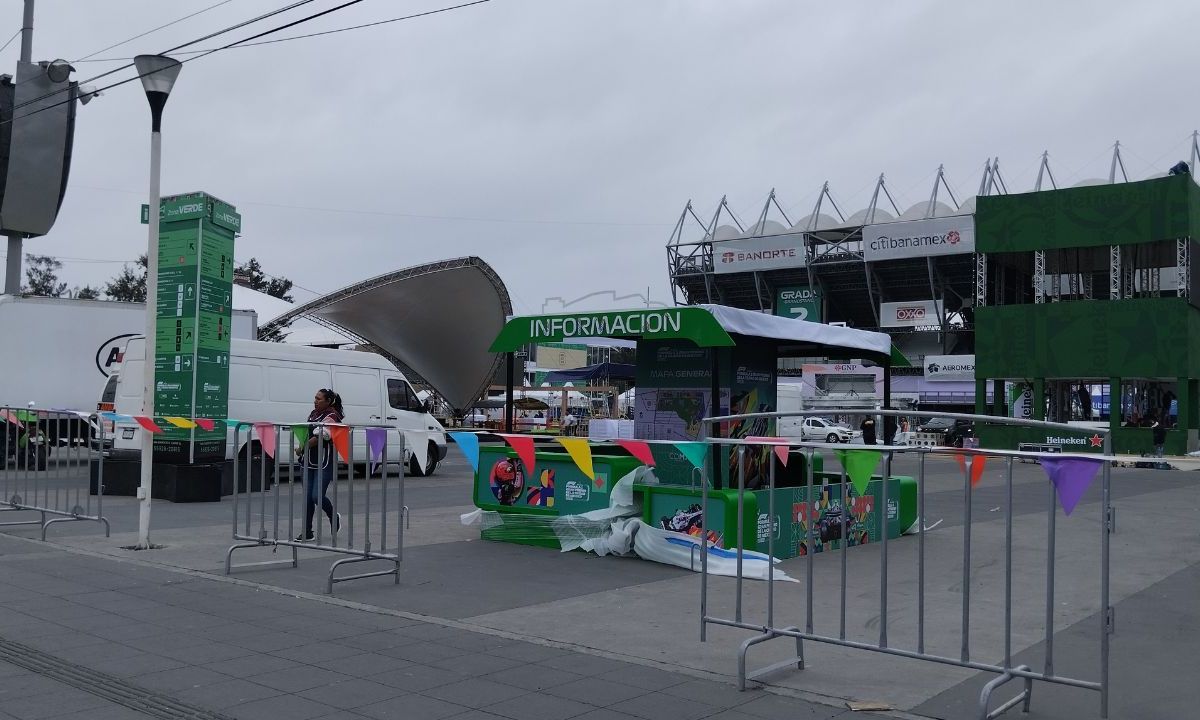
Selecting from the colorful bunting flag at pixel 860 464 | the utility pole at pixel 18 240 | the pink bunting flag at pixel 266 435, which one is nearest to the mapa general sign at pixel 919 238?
the utility pole at pixel 18 240

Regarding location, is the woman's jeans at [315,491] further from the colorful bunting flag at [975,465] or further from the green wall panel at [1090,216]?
the green wall panel at [1090,216]

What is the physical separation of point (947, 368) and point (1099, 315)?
2545cm

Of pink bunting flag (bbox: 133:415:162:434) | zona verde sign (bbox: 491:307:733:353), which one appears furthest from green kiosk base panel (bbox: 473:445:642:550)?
pink bunting flag (bbox: 133:415:162:434)

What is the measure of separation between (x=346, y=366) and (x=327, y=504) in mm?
10620

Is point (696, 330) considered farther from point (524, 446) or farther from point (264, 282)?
point (264, 282)

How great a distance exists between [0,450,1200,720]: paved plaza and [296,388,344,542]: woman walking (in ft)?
1.68

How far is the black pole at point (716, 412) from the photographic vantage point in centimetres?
1120

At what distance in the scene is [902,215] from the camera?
7019cm

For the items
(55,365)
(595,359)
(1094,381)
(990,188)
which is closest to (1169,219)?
(1094,381)

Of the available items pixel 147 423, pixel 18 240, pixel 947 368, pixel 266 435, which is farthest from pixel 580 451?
pixel 947 368

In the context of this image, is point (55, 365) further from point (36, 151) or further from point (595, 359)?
point (595, 359)

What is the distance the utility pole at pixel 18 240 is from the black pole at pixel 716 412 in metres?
21.7

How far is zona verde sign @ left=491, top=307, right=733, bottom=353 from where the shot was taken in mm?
10477

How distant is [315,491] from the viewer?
10.9m
